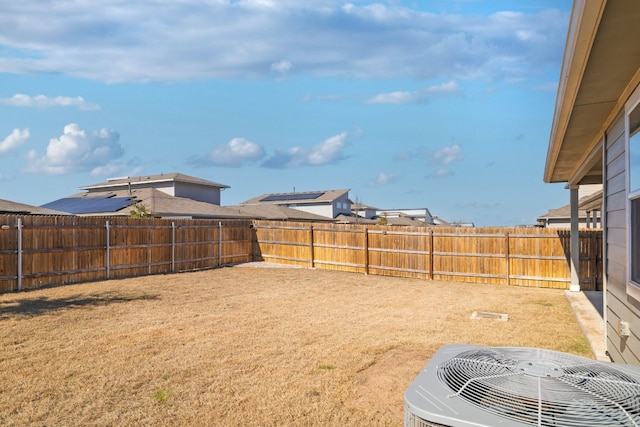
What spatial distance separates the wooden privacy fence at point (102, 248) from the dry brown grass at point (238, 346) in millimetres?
1187

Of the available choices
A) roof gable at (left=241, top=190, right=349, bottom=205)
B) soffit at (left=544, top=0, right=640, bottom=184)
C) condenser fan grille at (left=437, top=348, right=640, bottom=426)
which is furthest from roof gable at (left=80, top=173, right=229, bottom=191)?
condenser fan grille at (left=437, top=348, right=640, bottom=426)

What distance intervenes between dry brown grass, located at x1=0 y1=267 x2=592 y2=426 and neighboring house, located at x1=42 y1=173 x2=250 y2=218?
12.6 m

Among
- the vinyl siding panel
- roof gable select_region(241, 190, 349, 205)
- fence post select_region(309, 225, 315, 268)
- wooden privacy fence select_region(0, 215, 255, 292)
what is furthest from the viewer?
roof gable select_region(241, 190, 349, 205)

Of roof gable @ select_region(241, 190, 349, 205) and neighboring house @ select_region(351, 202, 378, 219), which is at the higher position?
roof gable @ select_region(241, 190, 349, 205)

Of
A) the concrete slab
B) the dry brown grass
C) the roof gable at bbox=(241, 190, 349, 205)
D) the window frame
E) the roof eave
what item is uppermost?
the roof gable at bbox=(241, 190, 349, 205)

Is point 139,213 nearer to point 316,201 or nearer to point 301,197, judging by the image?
point 316,201

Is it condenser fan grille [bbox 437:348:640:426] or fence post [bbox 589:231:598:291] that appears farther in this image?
fence post [bbox 589:231:598:291]

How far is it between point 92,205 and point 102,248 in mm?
14088

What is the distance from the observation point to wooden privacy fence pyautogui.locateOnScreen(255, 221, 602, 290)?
12523 mm

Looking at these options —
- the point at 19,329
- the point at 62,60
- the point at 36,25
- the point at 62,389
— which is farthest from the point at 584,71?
the point at 62,60

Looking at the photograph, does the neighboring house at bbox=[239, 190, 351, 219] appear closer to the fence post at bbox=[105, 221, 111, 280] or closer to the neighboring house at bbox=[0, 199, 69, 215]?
the neighboring house at bbox=[0, 199, 69, 215]

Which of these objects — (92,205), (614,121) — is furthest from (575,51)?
(92,205)

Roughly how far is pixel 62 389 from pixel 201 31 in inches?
391

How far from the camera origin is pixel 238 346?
635 centimetres
